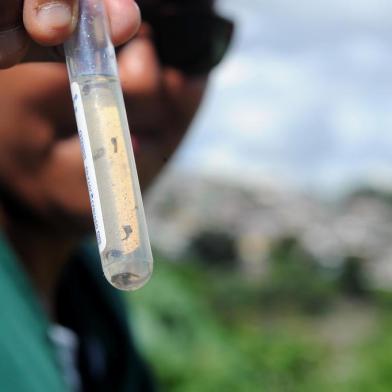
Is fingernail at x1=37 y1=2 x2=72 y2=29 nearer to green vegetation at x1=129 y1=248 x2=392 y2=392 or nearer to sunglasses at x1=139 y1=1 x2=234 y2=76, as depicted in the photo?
sunglasses at x1=139 y1=1 x2=234 y2=76

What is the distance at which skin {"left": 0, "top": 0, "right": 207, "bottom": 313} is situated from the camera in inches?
53.6

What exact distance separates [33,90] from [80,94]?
0.72 m

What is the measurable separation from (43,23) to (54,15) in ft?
0.03

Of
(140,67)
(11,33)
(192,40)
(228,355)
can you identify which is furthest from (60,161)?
(228,355)

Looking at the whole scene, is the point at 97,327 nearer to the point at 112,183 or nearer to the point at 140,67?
the point at 140,67

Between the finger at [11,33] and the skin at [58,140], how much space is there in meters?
0.48

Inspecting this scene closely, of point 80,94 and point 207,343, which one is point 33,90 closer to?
point 80,94

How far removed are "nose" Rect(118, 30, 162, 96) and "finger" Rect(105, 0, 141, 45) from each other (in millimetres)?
678

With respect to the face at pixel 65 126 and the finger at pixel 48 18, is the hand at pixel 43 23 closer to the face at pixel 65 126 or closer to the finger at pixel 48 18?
the finger at pixel 48 18

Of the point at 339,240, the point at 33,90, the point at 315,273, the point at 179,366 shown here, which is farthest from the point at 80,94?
the point at 339,240

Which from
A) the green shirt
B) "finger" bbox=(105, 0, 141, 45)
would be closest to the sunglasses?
the green shirt

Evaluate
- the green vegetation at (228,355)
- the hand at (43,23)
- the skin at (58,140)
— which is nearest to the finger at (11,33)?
the hand at (43,23)

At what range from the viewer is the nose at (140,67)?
4.70 feet

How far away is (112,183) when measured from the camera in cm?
65
